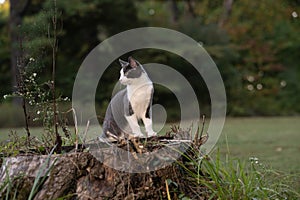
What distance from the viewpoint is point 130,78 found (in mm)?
3129

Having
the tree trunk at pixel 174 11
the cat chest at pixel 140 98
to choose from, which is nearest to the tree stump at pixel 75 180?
the cat chest at pixel 140 98

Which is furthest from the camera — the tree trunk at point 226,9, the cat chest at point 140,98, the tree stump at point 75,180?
the tree trunk at point 226,9

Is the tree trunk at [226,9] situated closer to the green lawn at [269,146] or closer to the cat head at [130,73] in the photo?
the green lawn at [269,146]

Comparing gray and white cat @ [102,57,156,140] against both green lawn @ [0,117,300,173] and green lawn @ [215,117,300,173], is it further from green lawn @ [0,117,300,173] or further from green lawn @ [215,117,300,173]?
green lawn @ [215,117,300,173]

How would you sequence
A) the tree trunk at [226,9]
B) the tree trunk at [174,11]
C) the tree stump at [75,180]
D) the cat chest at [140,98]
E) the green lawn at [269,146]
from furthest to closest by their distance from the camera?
1. the tree trunk at [226,9]
2. the tree trunk at [174,11]
3. the green lawn at [269,146]
4. the cat chest at [140,98]
5. the tree stump at [75,180]

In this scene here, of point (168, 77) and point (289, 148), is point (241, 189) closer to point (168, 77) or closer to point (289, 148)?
point (289, 148)

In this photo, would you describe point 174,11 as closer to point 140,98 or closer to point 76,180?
point 140,98

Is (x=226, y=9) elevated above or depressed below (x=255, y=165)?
above

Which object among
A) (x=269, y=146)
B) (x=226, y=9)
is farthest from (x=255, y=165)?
(x=226, y=9)

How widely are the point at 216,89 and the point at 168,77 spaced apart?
226cm

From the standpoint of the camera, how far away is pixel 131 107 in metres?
3.04

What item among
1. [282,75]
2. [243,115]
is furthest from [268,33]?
[243,115]

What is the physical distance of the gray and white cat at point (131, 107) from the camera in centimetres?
304

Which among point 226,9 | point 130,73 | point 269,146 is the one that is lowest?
point 269,146
